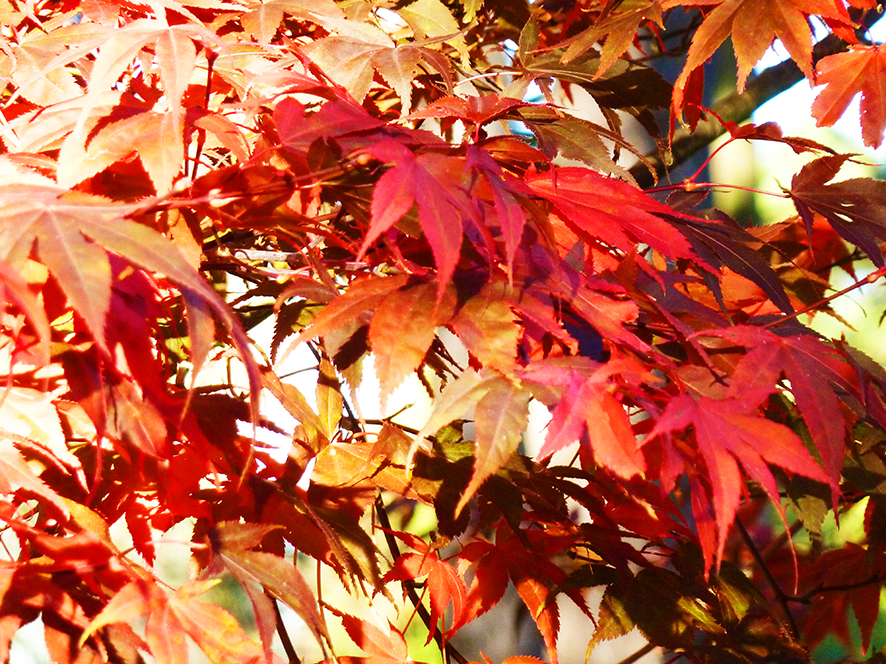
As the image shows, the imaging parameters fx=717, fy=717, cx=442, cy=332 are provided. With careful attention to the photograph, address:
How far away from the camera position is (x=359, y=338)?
1.68ft

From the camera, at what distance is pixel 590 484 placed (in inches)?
30.1

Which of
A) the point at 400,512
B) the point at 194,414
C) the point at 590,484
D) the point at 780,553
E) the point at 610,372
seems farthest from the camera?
the point at 780,553

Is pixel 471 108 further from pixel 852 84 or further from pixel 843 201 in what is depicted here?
pixel 852 84

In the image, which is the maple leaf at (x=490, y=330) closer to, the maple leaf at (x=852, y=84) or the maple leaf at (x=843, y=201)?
the maple leaf at (x=843, y=201)

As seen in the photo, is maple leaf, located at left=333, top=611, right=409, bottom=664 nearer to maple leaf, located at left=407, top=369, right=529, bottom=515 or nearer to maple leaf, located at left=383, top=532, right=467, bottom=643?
maple leaf, located at left=383, top=532, right=467, bottom=643

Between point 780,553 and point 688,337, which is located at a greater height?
point 688,337

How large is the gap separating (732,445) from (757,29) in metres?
0.45

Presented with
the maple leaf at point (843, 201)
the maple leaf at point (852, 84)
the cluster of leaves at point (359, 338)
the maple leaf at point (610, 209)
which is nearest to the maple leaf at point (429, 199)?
the cluster of leaves at point (359, 338)

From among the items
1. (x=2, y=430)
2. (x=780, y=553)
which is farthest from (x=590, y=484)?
(x=780, y=553)

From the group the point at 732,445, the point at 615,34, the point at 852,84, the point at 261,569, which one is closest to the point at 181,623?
the point at 261,569

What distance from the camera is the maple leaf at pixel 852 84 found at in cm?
81

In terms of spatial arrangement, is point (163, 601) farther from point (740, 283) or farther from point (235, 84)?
point (740, 283)

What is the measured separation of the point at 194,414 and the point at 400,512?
1.00 metres

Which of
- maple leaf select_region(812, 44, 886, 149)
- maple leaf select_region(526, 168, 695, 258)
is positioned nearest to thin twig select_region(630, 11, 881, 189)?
maple leaf select_region(812, 44, 886, 149)
